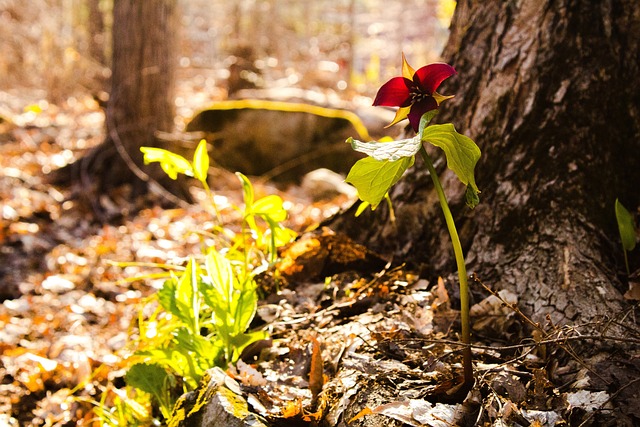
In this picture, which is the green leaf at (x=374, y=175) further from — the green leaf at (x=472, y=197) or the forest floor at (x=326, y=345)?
the forest floor at (x=326, y=345)

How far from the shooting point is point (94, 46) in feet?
33.7

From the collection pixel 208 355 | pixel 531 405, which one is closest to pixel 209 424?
pixel 208 355

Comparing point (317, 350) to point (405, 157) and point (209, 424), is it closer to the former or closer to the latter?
point (209, 424)


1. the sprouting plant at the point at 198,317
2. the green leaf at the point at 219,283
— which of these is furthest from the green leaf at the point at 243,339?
the green leaf at the point at 219,283

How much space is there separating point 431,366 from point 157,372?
0.99 meters

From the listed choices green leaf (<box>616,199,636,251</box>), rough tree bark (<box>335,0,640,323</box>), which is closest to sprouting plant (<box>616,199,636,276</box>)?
green leaf (<box>616,199,636,251</box>)

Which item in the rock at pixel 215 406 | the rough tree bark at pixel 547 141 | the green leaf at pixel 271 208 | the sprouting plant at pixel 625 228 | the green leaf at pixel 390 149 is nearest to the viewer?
the green leaf at pixel 390 149

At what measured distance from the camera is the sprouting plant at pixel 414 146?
1.09 meters

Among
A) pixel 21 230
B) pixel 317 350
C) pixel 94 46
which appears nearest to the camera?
pixel 317 350

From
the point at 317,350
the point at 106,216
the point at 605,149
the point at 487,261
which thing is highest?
the point at 605,149

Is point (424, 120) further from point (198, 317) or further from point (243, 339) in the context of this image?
point (198, 317)

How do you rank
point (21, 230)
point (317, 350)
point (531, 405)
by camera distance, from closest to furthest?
point (531, 405) < point (317, 350) < point (21, 230)

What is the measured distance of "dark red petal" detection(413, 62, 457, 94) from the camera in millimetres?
1198

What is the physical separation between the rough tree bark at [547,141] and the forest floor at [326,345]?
7.6 inches
